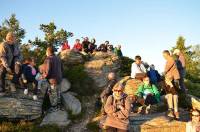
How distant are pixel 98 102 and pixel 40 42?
63.6 ft

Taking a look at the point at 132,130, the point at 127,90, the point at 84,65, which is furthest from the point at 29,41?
the point at 132,130

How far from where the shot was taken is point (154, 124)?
1429 centimetres

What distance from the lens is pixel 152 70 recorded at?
18.4 meters

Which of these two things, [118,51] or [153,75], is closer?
[153,75]

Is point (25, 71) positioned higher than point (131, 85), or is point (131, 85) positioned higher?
point (25, 71)

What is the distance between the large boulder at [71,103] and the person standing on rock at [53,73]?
3.36ft

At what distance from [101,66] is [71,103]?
558 centimetres

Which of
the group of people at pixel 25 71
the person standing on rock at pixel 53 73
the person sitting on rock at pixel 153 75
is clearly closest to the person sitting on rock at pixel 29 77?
the group of people at pixel 25 71

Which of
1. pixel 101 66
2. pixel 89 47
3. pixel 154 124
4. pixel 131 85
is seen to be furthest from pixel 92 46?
pixel 154 124

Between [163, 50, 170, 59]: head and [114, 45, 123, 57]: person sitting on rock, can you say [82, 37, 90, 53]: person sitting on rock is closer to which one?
[114, 45, 123, 57]: person sitting on rock

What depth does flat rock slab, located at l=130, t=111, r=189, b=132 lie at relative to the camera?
46.1 ft

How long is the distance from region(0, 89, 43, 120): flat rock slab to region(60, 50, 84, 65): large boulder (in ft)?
19.7

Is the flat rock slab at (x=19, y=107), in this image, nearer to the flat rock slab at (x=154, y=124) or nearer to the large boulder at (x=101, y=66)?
the flat rock slab at (x=154, y=124)

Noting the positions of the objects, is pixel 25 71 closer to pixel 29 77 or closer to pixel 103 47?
pixel 29 77
